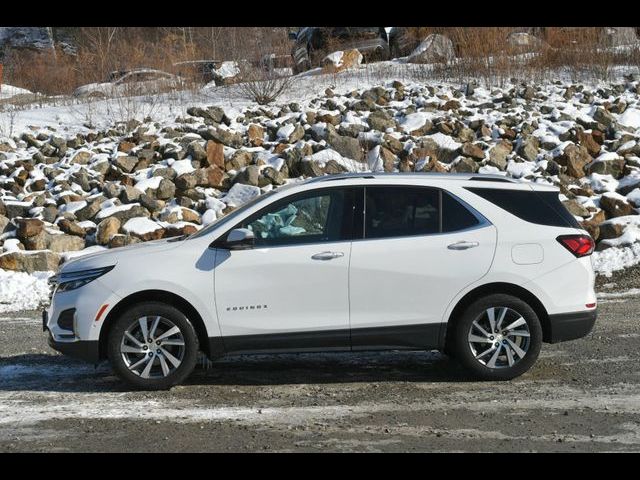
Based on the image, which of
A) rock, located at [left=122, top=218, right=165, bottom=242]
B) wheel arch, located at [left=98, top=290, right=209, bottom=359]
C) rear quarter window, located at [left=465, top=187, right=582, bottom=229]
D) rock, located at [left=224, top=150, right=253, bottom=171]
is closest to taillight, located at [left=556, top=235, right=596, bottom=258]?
rear quarter window, located at [left=465, top=187, right=582, bottom=229]

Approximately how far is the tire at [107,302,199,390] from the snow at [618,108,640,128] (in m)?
14.1

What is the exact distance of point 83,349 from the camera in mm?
8008

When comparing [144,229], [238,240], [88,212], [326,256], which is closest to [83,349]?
[238,240]

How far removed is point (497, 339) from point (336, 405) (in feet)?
5.05

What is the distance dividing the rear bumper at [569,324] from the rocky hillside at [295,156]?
7.34 meters

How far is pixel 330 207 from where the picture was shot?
8227 millimetres

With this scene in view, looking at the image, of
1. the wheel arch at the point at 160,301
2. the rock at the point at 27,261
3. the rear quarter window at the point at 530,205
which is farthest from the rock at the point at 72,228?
the rear quarter window at the point at 530,205

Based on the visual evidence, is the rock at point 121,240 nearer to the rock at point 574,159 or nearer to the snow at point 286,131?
the snow at point 286,131

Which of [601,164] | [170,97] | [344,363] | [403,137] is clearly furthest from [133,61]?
[344,363]

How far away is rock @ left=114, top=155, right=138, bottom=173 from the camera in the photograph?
18672 mm

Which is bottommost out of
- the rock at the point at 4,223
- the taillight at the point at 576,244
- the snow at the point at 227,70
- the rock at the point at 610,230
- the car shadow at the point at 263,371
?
the car shadow at the point at 263,371

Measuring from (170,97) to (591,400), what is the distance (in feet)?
54.7

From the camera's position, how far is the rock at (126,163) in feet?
61.3

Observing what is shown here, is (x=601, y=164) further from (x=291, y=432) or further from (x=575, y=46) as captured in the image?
(x=291, y=432)
